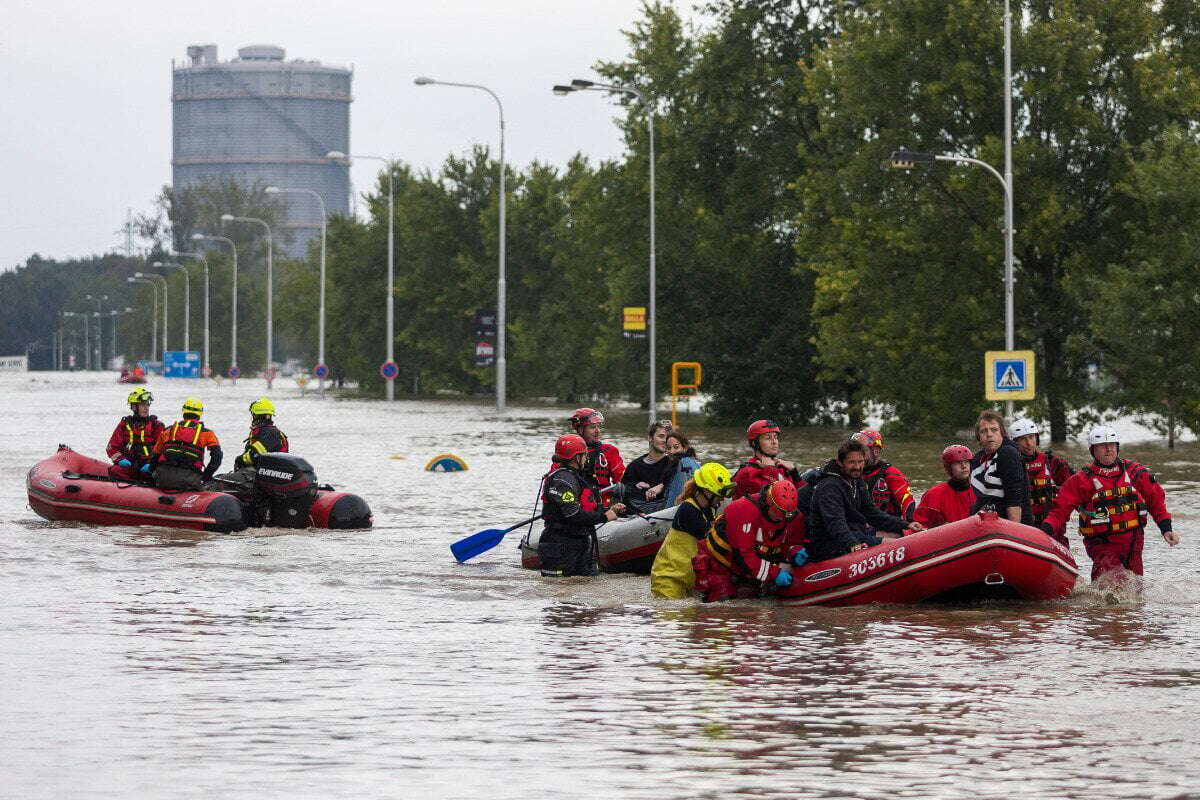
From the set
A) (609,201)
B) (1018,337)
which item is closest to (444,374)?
(609,201)

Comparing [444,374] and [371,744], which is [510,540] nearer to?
[371,744]

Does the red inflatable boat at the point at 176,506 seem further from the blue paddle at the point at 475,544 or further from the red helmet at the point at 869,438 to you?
the red helmet at the point at 869,438

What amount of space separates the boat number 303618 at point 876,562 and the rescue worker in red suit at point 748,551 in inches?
17.2

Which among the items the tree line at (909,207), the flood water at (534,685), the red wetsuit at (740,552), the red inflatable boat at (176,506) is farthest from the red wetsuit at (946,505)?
the tree line at (909,207)

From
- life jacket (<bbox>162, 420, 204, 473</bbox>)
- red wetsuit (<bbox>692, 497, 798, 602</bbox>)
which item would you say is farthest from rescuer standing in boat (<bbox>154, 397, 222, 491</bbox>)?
red wetsuit (<bbox>692, 497, 798, 602</bbox>)

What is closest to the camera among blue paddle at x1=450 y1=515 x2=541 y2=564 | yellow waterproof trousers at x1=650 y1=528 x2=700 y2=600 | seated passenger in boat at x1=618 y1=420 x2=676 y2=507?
yellow waterproof trousers at x1=650 y1=528 x2=700 y2=600

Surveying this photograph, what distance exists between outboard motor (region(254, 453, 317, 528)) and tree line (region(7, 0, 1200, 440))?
25.0m

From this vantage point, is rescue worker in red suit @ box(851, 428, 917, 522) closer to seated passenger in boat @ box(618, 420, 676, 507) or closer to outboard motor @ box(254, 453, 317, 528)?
seated passenger in boat @ box(618, 420, 676, 507)

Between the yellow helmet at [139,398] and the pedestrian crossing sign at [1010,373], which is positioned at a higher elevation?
the pedestrian crossing sign at [1010,373]

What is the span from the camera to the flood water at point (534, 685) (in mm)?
8680

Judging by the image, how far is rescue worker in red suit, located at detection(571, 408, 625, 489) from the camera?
18.5 metres

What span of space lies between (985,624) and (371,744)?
20.7ft

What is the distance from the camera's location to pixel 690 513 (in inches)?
615

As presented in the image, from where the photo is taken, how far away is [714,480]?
15516 mm
